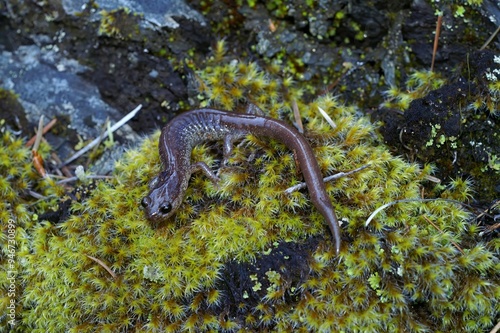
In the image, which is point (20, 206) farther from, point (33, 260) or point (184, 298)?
point (184, 298)

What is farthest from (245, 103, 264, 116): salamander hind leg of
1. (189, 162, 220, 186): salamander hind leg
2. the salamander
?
(189, 162, 220, 186): salamander hind leg

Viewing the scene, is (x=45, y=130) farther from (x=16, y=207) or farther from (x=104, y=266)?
(x=104, y=266)

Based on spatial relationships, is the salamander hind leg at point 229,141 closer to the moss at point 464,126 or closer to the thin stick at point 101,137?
the thin stick at point 101,137

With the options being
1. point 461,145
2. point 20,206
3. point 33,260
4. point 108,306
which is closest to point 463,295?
point 461,145

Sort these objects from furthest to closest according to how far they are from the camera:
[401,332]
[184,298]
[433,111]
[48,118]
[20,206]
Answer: [48,118]
[20,206]
[433,111]
[184,298]
[401,332]

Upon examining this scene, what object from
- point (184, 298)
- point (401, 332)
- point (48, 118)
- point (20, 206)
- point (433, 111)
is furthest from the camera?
point (48, 118)

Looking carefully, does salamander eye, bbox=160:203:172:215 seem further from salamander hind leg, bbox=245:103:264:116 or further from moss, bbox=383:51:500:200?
moss, bbox=383:51:500:200

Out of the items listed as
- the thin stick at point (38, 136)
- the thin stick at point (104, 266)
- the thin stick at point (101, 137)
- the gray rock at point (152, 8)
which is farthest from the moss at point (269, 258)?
the gray rock at point (152, 8)

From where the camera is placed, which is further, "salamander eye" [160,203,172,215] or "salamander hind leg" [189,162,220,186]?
"salamander hind leg" [189,162,220,186]
